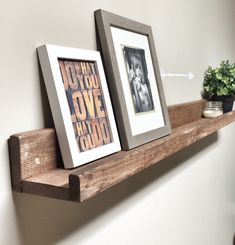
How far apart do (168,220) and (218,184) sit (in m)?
0.60

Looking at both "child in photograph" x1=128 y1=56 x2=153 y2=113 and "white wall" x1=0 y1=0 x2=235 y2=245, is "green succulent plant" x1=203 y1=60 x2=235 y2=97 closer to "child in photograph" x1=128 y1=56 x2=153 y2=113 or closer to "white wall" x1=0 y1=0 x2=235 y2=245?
"white wall" x1=0 y1=0 x2=235 y2=245

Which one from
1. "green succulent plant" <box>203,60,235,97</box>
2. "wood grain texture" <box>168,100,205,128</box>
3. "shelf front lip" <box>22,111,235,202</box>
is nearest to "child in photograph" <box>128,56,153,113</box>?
"shelf front lip" <box>22,111,235,202</box>

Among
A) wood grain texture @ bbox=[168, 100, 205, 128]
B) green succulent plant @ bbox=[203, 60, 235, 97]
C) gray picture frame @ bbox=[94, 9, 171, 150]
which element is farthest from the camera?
green succulent plant @ bbox=[203, 60, 235, 97]

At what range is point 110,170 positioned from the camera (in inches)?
25.0

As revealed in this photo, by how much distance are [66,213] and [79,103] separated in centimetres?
25

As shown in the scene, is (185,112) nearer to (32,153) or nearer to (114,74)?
(114,74)

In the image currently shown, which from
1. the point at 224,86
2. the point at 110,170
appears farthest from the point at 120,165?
the point at 224,86

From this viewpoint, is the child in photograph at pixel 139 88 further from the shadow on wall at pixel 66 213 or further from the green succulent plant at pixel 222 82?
the green succulent plant at pixel 222 82

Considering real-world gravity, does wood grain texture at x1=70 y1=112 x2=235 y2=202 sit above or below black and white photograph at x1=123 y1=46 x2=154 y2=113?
below

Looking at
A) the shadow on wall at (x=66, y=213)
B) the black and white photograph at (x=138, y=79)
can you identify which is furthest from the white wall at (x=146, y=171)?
the black and white photograph at (x=138, y=79)

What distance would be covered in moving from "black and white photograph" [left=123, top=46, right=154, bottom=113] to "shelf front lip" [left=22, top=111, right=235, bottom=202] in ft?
0.34

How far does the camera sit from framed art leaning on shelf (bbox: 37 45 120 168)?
0.65 m

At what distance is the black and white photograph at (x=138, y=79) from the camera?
0.86m

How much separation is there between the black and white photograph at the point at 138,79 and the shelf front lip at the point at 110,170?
0.34 feet
